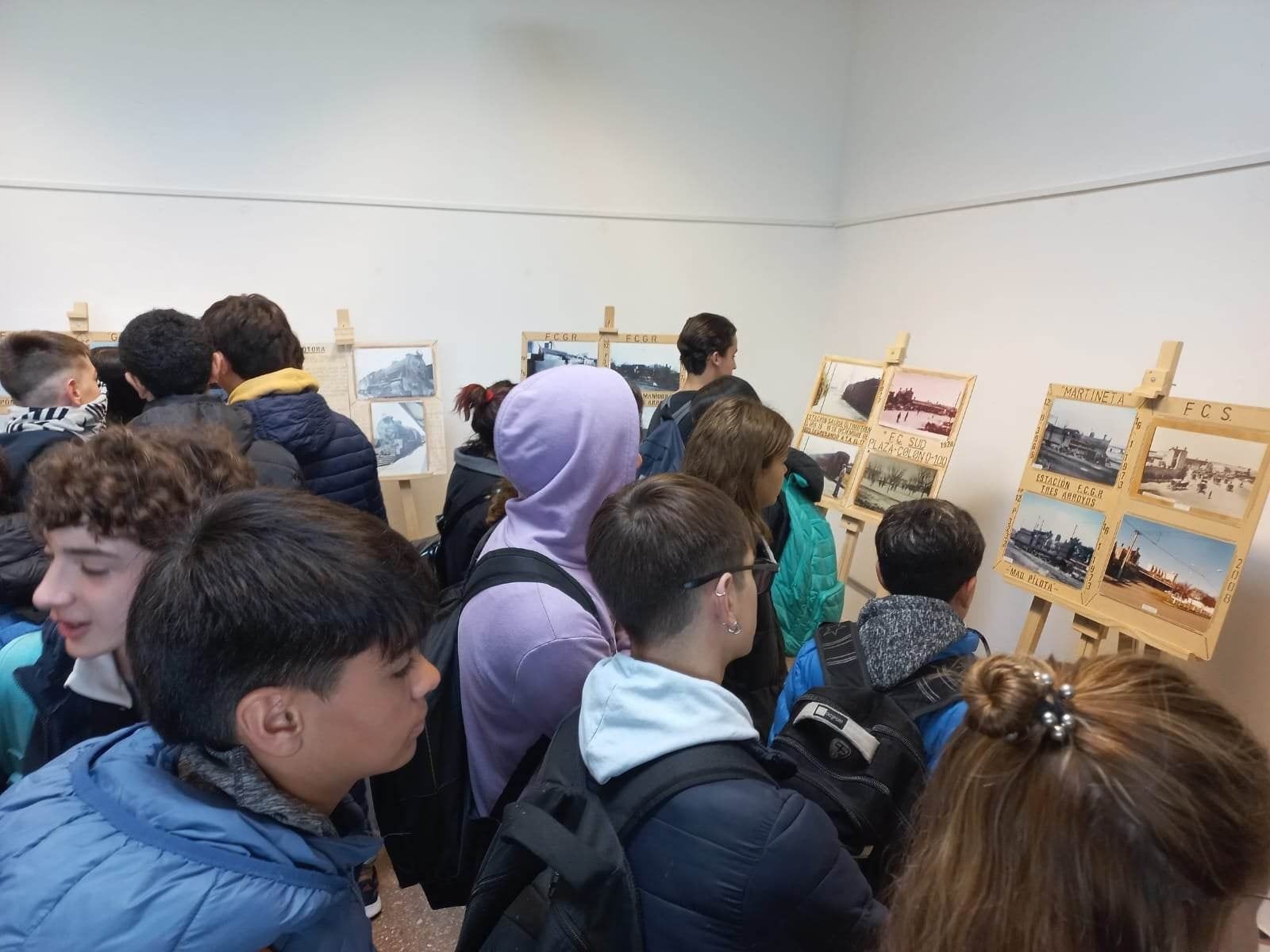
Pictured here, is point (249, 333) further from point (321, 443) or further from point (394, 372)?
point (394, 372)

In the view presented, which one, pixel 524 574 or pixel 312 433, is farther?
pixel 312 433

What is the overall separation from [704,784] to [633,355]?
3146 mm

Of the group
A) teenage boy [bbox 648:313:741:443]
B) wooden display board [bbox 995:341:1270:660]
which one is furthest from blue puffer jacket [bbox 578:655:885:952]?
teenage boy [bbox 648:313:741:443]

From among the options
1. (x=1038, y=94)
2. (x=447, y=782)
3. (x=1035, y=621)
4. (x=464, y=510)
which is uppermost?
(x=1038, y=94)

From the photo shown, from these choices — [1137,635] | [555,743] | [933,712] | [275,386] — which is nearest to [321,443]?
[275,386]

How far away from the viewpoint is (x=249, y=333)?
211 centimetres

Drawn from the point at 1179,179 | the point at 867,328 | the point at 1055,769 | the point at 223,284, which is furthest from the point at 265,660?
the point at 867,328

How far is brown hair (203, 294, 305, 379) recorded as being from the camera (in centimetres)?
211

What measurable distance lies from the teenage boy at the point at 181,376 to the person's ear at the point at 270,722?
4.20ft

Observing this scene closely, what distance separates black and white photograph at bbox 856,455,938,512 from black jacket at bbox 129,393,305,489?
2108 mm

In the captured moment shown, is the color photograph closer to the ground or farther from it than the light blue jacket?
farther from it

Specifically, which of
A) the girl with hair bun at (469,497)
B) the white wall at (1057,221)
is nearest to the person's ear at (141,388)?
the girl with hair bun at (469,497)

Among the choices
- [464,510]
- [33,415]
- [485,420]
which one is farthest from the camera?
[485,420]

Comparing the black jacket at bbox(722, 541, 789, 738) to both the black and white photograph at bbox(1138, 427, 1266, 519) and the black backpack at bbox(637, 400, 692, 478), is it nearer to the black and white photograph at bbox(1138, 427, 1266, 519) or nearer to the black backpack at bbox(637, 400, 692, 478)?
the black backpack at bbox(637, 400, 692, 478)
